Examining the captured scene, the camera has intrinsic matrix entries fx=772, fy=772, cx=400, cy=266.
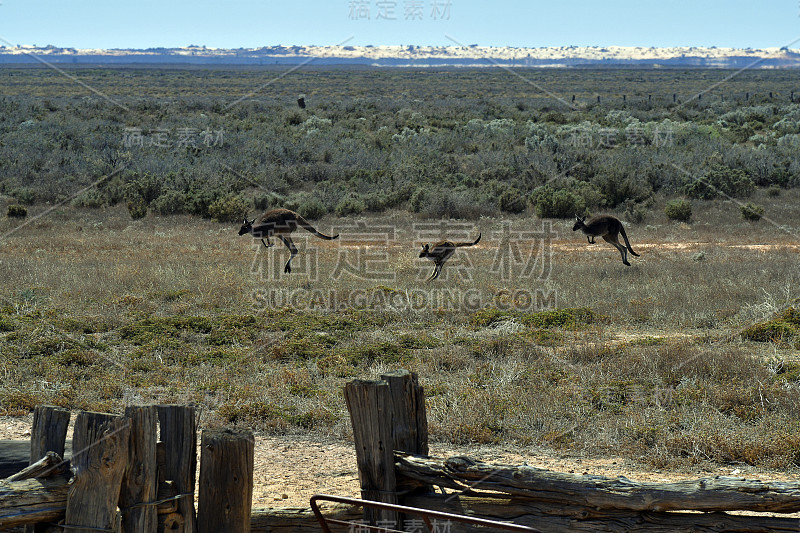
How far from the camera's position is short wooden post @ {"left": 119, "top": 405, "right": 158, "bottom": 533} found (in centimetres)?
385

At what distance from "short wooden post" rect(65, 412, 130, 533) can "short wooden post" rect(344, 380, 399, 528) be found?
3.98 feet

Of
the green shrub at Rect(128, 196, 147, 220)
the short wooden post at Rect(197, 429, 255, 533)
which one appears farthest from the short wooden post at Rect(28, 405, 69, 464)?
the green shrub at Rect(128, 196, 147, 220)

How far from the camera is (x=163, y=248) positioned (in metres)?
18.7

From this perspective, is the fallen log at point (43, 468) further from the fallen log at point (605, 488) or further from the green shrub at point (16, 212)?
the green shrub at point (16, 212)

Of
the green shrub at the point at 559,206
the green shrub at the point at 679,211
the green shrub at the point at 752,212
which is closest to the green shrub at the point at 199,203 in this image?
the green shrub at the point at 559,206

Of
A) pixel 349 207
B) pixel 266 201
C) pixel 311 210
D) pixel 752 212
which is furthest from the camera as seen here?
pixel 266 201

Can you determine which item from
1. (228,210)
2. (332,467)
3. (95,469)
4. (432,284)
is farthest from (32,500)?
(228,210)

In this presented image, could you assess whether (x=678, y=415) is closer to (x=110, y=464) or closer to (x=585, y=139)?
(x=110, y=464)

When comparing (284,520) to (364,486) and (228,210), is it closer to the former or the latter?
(364,486)

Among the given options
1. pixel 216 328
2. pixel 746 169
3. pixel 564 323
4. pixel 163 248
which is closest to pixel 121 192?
pixel 163 248

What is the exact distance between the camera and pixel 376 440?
421cm

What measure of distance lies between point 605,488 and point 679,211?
20.9 metres

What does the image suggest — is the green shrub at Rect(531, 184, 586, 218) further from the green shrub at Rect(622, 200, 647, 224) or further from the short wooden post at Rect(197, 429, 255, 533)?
the short wooden post at Rect(197, 429, 255, 533)

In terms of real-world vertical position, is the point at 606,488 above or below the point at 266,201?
below
